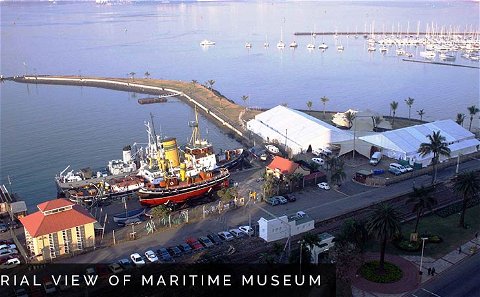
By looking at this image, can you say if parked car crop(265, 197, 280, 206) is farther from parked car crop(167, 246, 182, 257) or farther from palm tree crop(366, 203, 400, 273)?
palm tree crop(366, 203, 400, 273)

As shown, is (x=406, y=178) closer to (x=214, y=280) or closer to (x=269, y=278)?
(x=269, y=278)

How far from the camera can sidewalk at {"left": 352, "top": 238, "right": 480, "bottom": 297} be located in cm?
2602

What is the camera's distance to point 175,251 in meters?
30.6

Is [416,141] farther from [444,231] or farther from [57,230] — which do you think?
[57,230]

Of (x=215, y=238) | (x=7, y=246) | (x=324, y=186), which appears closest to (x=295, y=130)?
(x=324, y=186)

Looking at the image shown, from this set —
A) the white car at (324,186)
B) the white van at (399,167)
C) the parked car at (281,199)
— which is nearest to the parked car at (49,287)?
the parked car at (281,199)

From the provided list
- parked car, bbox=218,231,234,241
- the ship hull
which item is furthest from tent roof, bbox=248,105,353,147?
parked car, bbox=218,231,234,241

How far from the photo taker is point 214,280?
24.6 metres

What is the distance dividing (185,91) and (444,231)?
63.2 m

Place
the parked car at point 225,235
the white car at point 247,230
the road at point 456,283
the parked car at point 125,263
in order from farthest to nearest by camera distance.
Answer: the white car at point 247,230, the parked car at point 225,235, the parked car at point 125,263, the road at point 456,283

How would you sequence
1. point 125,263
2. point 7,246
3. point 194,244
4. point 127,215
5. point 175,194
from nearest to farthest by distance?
point 125,263 < point 194,244 < point 7,246 < point 127,215 < point 175,194

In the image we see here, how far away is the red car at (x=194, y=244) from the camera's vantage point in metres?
31.0

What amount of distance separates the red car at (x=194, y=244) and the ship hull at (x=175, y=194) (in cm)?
802

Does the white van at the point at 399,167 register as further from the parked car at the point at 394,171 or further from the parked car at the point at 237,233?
the parked car at the point at 237,233
